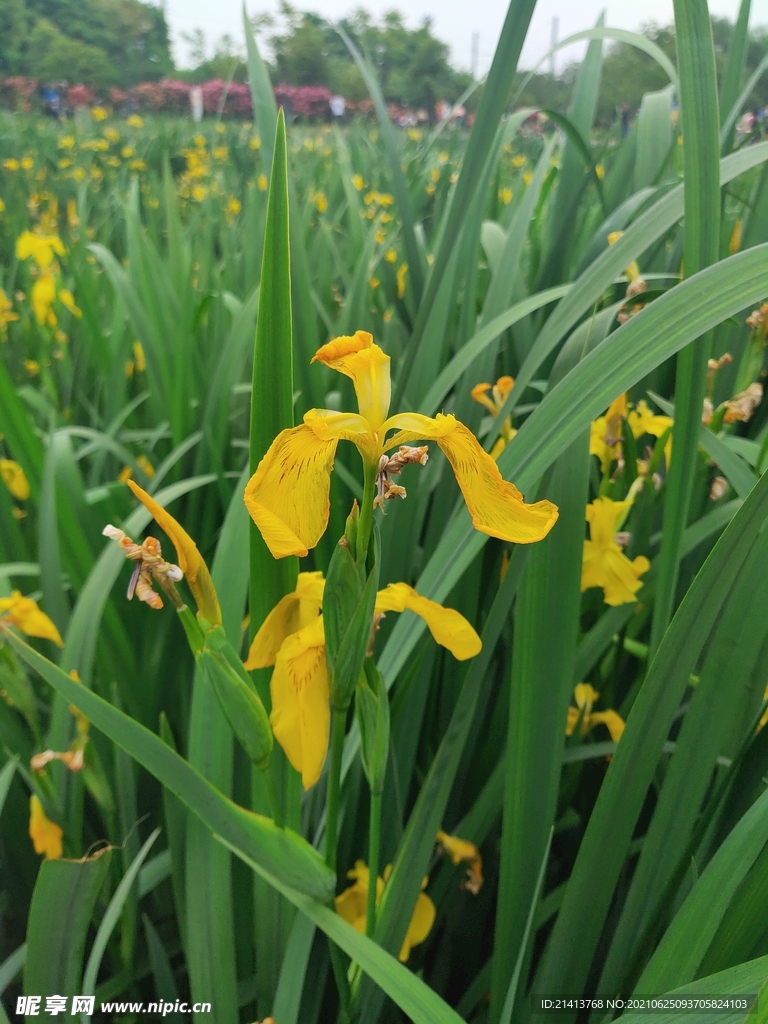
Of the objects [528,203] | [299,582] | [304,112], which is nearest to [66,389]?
[528,203]

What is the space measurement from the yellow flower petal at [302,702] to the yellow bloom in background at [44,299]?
1.07 meters

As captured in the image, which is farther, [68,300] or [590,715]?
[68,300]

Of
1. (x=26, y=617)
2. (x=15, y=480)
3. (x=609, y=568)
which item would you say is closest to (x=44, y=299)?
(x=15, y=480)

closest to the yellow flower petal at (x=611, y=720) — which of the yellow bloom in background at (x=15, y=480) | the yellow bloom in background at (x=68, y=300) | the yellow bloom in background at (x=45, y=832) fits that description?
the yellow bloom in background at (x=45, y=832)

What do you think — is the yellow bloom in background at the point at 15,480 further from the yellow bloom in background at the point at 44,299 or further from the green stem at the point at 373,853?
the green stem at the point at 373,853

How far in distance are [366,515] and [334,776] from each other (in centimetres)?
14

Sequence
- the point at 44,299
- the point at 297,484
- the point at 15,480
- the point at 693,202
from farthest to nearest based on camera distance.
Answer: the point at 44,299, the point at 15,480, the point at 693,202, the point at 297,484

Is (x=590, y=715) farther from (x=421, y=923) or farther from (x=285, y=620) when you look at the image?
(x=285, y=620)

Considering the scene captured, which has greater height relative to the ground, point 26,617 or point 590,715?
point 26,617

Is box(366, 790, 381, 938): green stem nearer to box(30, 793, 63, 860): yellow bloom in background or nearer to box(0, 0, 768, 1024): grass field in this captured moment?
box(0, 0, 768, 1024): grass field

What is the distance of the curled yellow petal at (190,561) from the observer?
308mm

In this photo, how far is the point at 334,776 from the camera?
1.12 ft

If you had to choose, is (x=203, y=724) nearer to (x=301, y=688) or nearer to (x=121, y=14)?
(x=301, y=688)

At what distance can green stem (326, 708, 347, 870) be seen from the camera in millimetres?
332
